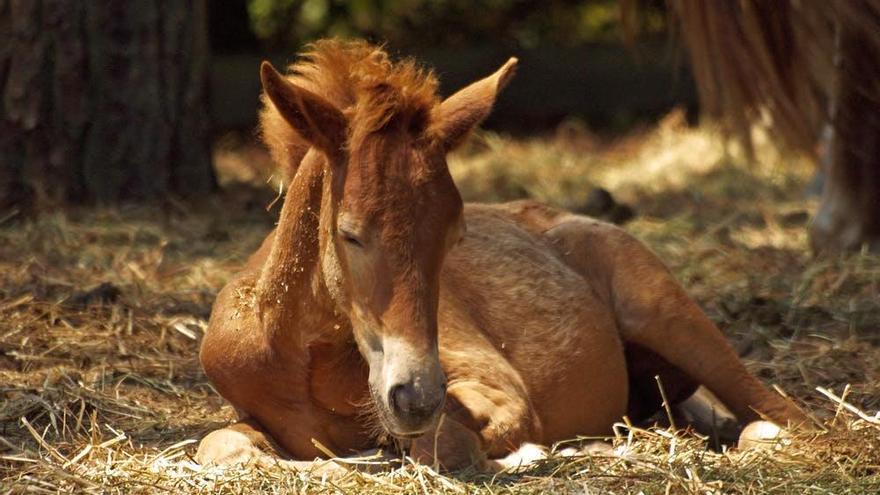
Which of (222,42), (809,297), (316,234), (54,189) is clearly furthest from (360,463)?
(222,42)

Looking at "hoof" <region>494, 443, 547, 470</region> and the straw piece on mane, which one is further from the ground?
the straw piece on mane

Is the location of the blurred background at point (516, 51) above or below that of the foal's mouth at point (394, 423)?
below

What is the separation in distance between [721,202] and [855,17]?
288 cm

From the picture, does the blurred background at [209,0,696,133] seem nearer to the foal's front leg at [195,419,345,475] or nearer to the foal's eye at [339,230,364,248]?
the foal's front leg at [195,419,345,475]

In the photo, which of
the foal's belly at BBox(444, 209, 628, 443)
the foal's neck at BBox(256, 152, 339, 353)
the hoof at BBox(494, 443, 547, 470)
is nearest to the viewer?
the foal's neck at BBox(256, 152, 339, 353)

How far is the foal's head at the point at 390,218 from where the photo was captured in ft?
10.2

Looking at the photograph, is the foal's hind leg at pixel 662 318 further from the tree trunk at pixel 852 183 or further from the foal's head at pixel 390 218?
the tree trunk at pixel 852 183

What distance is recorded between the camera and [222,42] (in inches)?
429

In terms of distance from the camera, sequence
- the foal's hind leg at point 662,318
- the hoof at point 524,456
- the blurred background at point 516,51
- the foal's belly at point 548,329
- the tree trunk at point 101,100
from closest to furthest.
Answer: the hoof at point 524,456 < the foal's belly at point 548,329 < the foal's hind leg at point 662,318 < the tree trunk at point 101,100 < the blurred background at point 516,51

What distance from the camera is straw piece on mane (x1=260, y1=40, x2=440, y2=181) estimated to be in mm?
3270

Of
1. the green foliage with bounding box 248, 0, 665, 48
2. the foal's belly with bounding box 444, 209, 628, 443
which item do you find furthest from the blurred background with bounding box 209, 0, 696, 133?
the foal's belly with bounding box 444, 209, 628, 443

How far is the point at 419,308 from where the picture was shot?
3.14 metres

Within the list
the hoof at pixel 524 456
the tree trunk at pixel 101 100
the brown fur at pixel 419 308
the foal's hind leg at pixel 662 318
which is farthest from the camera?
the tree trunk at pixel 101 100

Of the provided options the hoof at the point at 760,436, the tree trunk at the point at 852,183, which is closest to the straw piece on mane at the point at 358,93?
the hoof at the point at 760,436
